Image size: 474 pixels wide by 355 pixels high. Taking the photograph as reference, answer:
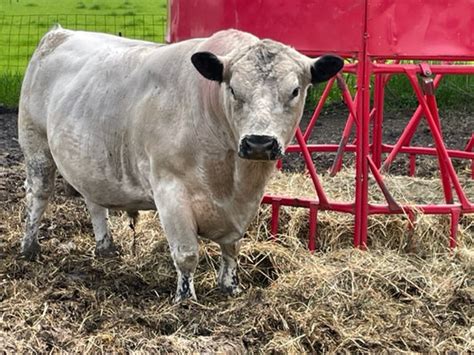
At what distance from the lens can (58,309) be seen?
5207 millimetres

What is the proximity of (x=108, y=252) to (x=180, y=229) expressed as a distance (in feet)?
4.92

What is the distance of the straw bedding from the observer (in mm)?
4910

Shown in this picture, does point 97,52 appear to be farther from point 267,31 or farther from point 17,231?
point 17,231

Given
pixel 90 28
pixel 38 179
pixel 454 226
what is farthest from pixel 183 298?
pixel 90 28

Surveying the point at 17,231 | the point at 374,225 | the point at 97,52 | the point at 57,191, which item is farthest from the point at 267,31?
the point at 57,191

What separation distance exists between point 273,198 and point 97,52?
5.10ft

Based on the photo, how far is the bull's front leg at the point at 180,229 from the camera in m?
5.28

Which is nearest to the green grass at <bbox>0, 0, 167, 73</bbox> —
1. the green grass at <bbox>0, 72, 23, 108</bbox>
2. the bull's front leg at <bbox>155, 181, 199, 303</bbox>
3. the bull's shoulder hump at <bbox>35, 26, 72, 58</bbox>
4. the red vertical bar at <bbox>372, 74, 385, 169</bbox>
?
the green grass at <bbox>0, 72, 23, 108</bbox>

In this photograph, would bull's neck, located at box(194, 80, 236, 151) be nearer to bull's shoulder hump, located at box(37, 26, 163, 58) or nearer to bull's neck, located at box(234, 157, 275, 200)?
bull's neck, located at box(234, 157, 275, 200)

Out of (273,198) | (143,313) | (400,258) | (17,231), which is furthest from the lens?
(17,231)

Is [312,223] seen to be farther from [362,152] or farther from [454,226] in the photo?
[454,226]

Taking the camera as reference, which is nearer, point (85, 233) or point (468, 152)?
point (85, 233)

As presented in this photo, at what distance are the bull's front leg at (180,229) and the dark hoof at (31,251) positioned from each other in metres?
1.53

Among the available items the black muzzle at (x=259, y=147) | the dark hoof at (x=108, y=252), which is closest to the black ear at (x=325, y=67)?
the black muzzle at (x=259, y=147)
